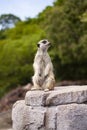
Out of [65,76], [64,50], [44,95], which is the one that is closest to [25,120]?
[44,95]

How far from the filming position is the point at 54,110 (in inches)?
482

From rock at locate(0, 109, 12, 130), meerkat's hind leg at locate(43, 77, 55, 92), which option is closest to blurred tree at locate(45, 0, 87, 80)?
rock at locate(0, 109, 12, 130)

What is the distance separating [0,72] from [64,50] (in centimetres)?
820

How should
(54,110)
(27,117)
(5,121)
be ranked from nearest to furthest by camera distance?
(54,110)
(27,117)
(5,121)

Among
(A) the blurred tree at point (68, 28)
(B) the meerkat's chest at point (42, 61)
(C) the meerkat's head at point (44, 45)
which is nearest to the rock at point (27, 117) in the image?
(B) the meerkat's chest at point (42, 61)

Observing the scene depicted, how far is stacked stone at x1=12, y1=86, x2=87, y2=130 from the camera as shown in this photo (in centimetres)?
1197

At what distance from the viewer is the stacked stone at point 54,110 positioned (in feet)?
39.3

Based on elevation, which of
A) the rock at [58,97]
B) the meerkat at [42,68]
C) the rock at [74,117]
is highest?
the meerkat at [42,68]

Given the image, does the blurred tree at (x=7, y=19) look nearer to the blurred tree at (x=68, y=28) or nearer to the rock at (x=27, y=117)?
the blurred tree at (x=68, y=28)

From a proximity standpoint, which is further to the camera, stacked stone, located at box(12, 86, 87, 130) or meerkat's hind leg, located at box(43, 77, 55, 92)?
meerkat's hind leg, located at box(43, 77, 55, 92)

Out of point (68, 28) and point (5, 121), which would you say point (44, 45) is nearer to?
point (5, 121)

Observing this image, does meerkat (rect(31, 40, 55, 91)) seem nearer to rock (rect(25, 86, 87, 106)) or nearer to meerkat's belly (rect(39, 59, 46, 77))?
meerkat's belly (rect(39, 59, 46, 77))

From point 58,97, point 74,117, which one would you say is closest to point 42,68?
point 58,97

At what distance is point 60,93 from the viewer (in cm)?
1230
